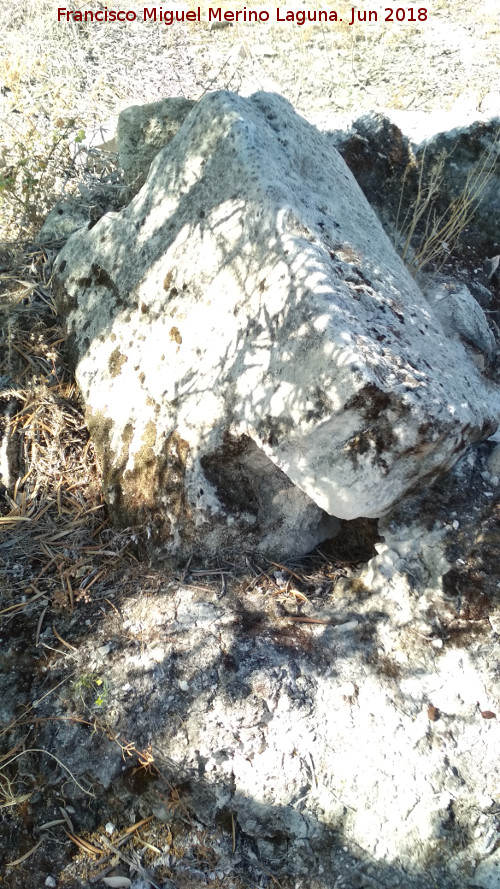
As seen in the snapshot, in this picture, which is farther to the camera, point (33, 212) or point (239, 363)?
Answer: point (33, 212)

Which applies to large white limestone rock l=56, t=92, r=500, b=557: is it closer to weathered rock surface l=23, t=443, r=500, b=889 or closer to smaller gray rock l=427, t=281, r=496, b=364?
weathered rock surface l=23, t=443, r=500, b=889

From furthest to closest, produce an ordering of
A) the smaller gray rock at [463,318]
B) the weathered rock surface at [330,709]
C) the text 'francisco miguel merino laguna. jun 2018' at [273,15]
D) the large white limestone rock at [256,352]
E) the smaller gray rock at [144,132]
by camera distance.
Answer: the text 'francisco miguel merino laguna. jun 2018' at [273,15] → the smaller gray rock at [144,132] → the smaller gray rock at [463,318] → the large white limestone rock at [256,352] → the weathered rock surface at [330,709]

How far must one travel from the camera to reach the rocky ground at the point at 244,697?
1777 mm

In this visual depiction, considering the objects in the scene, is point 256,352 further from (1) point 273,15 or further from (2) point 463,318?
(1) point 273,15

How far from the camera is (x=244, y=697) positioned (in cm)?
198

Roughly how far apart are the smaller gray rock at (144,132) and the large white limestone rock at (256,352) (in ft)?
2.07

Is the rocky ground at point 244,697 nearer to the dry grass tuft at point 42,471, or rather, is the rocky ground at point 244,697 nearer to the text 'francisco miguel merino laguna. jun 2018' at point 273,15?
the dry grass tuft at point 42,471

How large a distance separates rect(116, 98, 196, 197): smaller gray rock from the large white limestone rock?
630 millimetres

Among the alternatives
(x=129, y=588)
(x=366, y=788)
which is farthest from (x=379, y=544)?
(x=129, y=588)

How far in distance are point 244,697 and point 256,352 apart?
1140mm

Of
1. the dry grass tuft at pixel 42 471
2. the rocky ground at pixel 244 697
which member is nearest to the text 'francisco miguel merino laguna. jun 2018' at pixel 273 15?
the dry grass tuft at pixel 42 471

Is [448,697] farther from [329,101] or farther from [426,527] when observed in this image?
[329,101]

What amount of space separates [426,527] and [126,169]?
2500 millimetres

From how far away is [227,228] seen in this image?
2258mm
